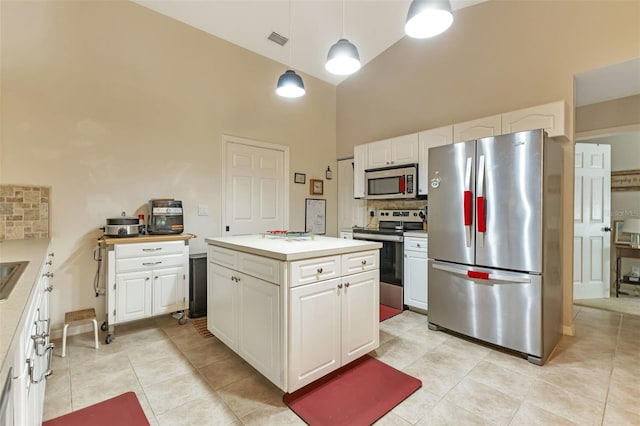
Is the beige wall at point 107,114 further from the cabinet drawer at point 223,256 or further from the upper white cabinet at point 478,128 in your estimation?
the upper white cabinet at point 478,128

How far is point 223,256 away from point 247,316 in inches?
21.1

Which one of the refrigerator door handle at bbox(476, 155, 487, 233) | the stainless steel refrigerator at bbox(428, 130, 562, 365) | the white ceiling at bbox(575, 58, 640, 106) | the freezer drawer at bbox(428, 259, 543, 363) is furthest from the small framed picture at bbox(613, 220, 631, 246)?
the refrigerator door handle at bbox(476, 155, 487, 233)

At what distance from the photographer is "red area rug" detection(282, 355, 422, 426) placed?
5.54ft

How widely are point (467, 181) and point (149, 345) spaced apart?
10.4ft

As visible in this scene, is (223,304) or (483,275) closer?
(223,304)

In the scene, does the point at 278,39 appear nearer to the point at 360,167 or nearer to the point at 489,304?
the point at 360,167

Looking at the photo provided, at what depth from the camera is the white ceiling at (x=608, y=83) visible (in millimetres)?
2689

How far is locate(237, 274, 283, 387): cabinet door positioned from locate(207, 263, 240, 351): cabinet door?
0.27 ft

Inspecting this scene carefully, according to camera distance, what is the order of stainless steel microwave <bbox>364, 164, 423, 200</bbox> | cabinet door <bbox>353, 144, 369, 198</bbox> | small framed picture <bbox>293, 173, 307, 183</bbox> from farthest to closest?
small framed picture <bbox>293, 173, 307, 183</bbox> → cabinet door <bbox>353, 144, 369, 198</bbox> → stainless steel microwave <bbox>364, 164, 423, 200</bbox>

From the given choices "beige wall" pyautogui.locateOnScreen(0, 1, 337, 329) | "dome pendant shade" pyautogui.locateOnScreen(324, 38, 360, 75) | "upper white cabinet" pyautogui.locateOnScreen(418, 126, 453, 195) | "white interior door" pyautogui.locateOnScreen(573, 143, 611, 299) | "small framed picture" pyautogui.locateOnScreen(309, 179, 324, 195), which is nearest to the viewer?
"dome pendant shade" pyautogui.locateOnScreen(324, 38, 360, 75)

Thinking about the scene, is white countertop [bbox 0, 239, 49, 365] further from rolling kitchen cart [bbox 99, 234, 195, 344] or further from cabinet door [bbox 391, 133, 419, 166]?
cabinet door [bbox 391, 133, 419, 166]

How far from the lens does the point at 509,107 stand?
127 inches

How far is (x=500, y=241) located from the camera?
243 cm

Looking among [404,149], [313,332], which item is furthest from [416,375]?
[404,149]
